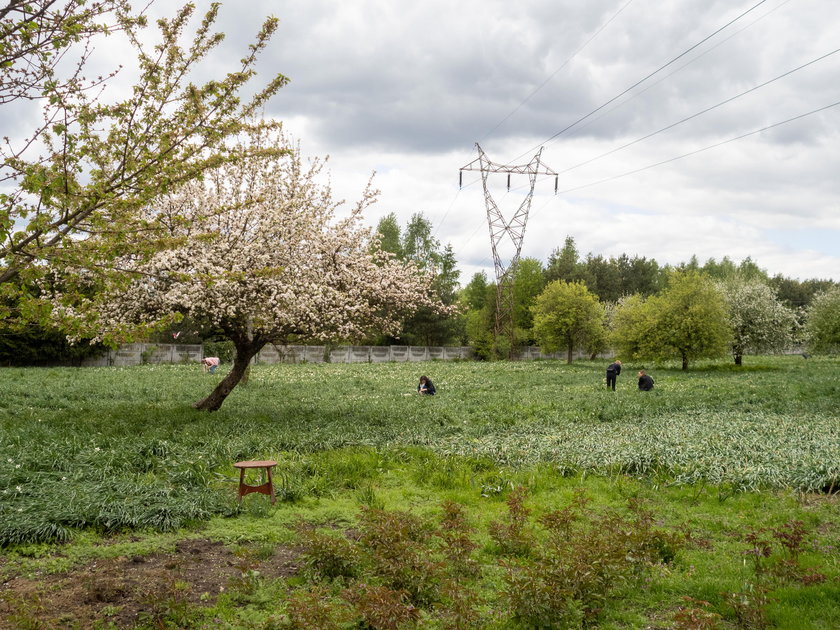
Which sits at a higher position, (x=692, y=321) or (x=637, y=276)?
(x=637, y=276)

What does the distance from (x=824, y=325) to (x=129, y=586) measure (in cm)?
5502

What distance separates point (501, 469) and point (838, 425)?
9.80 meters

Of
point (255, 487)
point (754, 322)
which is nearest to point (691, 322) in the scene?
point (754, 322)

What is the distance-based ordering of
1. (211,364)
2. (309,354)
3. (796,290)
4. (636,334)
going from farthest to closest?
(796,290) → (309,354) → (636,334) → (211,364)

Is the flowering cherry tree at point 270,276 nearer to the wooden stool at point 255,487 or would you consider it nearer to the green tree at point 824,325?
the wooden stool at point 255,487

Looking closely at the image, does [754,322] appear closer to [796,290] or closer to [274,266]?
[274,266]

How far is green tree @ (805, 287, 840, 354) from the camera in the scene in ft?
157

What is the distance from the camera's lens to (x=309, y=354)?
58.1 m

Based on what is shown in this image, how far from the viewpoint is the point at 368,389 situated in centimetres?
2920

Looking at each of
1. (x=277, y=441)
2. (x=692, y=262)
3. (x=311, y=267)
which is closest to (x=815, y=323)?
(x=311, y=267)

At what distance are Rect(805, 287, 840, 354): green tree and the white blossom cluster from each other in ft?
135

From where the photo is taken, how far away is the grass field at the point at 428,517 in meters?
5.73

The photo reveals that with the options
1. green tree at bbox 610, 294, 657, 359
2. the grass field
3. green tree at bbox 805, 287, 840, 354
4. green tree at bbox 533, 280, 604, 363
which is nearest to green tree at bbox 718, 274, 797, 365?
green tree at bbox 805, 287, 840, 354

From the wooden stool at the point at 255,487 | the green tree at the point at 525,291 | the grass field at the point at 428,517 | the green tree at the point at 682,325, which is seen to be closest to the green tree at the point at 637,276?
the green tree at the point at 525,291
